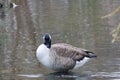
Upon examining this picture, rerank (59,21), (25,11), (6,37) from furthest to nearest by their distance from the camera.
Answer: (25,11) → (59,21) → (6,37)

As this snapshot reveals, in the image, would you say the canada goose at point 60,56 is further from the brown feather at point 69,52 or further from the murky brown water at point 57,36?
the murky brown water at point 57,36

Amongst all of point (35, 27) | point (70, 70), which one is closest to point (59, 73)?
point (70, 70)

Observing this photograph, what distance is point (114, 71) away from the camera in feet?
33.1

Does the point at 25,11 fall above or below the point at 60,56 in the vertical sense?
below

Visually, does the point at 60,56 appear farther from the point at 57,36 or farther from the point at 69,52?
the point at 57,36

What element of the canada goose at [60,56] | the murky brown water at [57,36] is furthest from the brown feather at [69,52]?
the murky brown water at [57,36]

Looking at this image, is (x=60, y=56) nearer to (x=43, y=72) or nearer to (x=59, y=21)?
(x=43, y=72)

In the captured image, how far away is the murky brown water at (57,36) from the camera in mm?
10203

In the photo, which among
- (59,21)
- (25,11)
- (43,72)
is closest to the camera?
(43,72)

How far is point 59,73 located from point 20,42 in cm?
365

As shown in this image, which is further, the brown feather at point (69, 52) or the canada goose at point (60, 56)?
the brown feather at point (69, 52)

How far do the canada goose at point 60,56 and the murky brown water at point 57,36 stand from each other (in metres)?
0.32

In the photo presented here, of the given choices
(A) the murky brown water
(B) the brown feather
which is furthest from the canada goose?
(A) the murky brown water

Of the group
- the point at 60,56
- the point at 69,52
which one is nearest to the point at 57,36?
the point at 69,52
